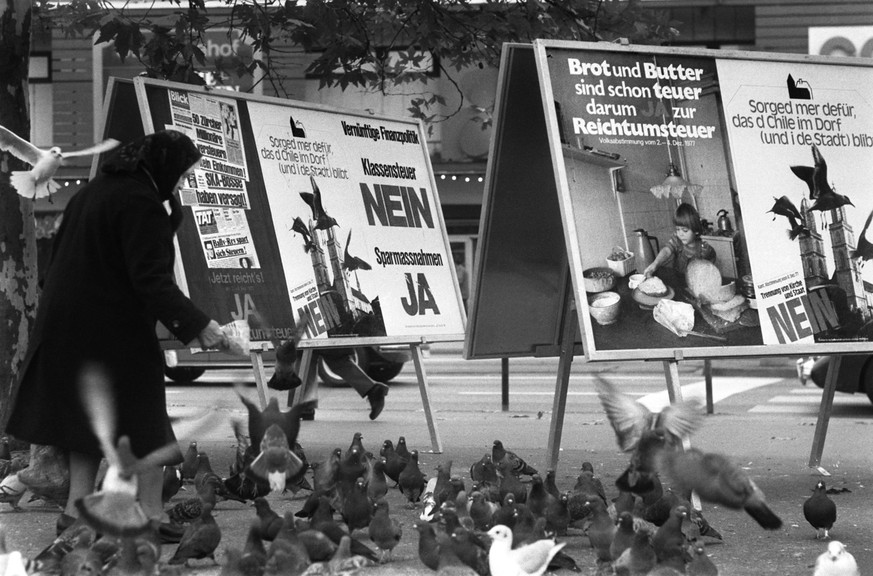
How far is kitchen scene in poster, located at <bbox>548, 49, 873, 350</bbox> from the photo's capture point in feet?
22.1

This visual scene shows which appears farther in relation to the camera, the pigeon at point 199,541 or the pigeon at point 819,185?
the pigeon at point 819,185

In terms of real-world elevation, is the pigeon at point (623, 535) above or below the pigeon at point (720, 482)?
below

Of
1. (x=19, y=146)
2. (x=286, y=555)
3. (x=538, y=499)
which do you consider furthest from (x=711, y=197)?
(x=19, y=146)

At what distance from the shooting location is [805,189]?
7.50 metres

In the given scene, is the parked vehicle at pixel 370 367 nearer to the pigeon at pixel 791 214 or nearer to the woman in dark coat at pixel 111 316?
the pigeon at pixel 791 214

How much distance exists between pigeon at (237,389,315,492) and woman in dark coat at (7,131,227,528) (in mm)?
328

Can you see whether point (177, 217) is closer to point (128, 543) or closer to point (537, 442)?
point (128, 543)

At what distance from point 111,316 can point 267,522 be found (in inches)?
41.4

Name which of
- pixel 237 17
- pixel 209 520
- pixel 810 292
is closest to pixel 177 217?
pixel 209 520

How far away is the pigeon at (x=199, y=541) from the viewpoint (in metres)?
5.30

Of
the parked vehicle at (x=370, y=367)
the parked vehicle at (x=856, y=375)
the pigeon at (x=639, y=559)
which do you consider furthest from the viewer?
the parked vehicle at (x=370, y=367)

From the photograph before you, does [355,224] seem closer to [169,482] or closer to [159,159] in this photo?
[169,482]

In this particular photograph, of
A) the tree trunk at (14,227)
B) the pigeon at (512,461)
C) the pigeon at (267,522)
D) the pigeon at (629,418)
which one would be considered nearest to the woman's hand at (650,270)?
the pigeon at (629,418)

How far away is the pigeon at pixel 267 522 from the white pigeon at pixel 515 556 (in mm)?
882
